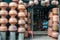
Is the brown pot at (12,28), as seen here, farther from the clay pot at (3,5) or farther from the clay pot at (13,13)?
the clay pot at (3,5)

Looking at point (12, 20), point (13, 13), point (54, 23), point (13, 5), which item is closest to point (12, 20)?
point (12, 20)

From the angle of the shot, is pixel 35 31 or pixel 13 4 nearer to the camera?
pixel 13 4

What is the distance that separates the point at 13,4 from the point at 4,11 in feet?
0.63

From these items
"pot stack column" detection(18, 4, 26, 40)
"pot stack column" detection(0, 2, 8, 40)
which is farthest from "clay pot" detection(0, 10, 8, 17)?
"pot stack column" detection(18, 4, 26, 40)

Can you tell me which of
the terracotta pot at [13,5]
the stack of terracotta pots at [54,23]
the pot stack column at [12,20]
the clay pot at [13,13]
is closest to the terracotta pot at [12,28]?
the pot stack column at [12,20]

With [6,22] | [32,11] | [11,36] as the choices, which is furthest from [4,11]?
[32,11]

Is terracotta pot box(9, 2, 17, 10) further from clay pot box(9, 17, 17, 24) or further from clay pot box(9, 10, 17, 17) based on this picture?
clay pot box(9, 17, 17, 24)

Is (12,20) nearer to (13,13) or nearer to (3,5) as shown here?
(13,13)

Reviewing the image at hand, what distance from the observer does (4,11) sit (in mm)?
3117

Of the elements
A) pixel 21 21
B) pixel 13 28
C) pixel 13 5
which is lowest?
pixel 13 28

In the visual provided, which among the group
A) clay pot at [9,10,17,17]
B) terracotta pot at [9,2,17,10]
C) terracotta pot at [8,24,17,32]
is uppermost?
terracotta pot at [9,2,17,10]

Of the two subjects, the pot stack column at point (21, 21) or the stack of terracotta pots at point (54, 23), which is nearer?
the pot stack column at point (21, 21)

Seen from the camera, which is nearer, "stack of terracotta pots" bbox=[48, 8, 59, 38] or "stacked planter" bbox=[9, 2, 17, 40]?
"stacked planter" bbox=[9, 2, 17, 40]

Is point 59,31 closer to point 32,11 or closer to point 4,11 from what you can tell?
point 32,11
